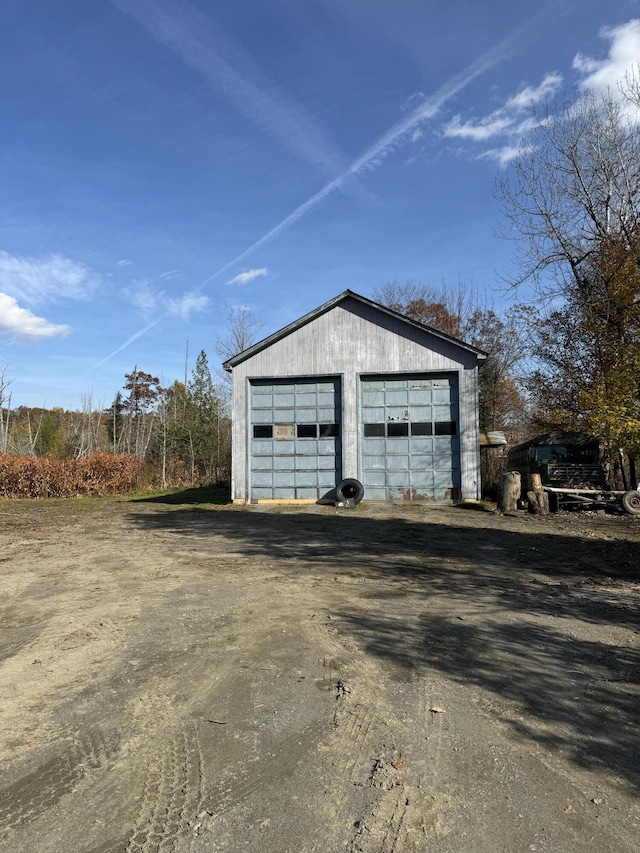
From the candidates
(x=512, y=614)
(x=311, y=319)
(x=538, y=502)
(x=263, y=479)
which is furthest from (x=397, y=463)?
(x=512, y=614)

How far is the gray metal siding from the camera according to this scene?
60.3 ft

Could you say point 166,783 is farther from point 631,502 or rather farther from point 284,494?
point 284,494

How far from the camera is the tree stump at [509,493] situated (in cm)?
1552

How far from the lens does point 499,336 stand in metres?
37.4

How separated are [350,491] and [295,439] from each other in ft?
8.21

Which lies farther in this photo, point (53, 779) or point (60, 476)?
point (60, 476)

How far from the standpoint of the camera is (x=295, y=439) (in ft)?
61.0

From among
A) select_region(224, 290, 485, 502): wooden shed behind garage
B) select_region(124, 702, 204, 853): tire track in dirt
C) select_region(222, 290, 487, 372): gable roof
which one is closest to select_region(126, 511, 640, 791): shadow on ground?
select_region(124, 702, 204, 853): tire track in dirt

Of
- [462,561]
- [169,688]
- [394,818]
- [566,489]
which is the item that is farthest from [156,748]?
[566,489]

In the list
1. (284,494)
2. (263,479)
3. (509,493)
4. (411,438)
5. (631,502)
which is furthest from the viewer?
(263,479)

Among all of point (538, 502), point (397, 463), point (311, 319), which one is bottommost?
point (538, 502)

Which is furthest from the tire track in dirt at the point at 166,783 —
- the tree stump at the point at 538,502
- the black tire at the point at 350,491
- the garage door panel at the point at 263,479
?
the garage door panel at the point at 263,479

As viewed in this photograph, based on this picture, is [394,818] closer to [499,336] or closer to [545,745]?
[545,745]

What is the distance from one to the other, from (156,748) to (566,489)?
1458cm
